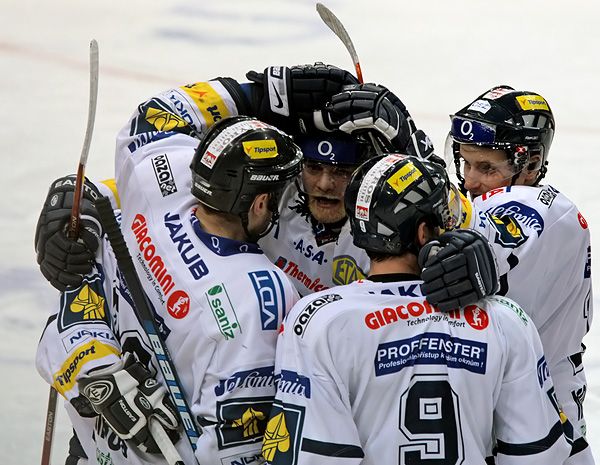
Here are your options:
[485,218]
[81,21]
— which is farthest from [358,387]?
[81,21]

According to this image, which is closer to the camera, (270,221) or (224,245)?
(224,245)

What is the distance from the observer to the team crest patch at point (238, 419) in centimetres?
251

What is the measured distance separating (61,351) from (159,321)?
34 cm

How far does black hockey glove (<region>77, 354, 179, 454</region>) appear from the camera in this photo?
8.75 feet

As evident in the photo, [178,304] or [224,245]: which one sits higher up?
[224,245]

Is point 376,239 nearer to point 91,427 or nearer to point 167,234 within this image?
point 167,234

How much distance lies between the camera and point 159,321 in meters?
A: 2.71

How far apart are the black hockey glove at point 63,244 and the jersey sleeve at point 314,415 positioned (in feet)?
2.69

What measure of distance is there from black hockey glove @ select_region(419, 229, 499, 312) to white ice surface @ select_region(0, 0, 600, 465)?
2.49 metres

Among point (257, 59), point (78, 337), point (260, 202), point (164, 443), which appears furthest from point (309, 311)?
point (257, 59)

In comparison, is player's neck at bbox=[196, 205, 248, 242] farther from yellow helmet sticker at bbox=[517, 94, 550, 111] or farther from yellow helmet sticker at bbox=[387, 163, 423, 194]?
yellow helmet sticker at bbox=[517, 94, 550, 111]

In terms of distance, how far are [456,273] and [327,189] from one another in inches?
36.4

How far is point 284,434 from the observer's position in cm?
236

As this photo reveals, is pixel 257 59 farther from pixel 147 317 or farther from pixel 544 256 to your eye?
pixel 147 317
